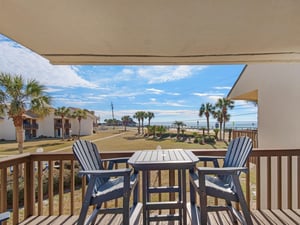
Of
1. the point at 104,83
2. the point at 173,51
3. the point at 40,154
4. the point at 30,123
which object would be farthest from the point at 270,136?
the point at 104,83

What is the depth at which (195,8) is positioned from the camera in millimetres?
1951

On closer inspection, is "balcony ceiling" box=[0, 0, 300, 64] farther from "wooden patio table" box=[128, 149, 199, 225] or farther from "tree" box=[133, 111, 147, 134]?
"tree" box=[133, 111, 147, 134]

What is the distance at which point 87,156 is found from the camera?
2660 mm

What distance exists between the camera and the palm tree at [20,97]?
10.6 meters

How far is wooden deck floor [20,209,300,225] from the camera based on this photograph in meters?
2.81

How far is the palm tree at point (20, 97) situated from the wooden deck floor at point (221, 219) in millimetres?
9011

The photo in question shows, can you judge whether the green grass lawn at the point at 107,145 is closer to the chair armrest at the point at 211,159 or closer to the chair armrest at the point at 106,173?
the chair armrest at the point at 211,159

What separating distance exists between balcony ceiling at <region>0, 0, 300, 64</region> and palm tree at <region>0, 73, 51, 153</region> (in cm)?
853

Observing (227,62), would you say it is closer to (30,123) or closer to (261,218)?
(261,218)

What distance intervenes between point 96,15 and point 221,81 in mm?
31409

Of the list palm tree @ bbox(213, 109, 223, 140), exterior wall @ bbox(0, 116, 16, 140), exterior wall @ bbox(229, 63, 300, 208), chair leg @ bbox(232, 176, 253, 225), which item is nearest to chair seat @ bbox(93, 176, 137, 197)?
chair leg @ bbox(232, 176, 253, 225)

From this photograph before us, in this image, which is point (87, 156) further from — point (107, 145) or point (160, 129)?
point (160, 129)

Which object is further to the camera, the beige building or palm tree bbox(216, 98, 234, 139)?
the beige building

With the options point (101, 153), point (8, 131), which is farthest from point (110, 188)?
point (8, 131)
